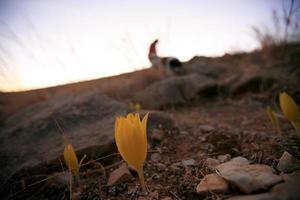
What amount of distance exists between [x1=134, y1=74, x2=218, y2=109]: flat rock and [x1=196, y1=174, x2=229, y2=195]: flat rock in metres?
2.51

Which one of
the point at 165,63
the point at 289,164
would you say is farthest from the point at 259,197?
the point at 165,63

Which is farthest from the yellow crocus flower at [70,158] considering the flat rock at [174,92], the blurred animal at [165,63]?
the blurred animal at [165,63]

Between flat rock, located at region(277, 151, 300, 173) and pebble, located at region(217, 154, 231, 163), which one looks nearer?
flat rock, located at region(277, 151, 300, 173)

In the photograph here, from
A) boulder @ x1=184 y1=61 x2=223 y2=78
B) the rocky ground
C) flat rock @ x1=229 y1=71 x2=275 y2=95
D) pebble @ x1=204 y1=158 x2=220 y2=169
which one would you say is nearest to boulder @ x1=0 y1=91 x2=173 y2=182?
the rocky ground

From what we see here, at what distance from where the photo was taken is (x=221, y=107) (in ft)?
9.76

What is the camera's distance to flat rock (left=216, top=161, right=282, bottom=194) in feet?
2.31

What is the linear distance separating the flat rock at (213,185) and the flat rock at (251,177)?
0.03 meters

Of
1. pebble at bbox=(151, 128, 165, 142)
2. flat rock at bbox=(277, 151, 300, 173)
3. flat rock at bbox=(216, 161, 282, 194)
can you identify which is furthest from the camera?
pebble at bbox=(151, 128, 165, 142)

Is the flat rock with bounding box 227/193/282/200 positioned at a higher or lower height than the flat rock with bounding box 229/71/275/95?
higher

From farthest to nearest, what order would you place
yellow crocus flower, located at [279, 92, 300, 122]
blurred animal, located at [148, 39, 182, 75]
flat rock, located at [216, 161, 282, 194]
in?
1. blurred animal, located at [148, 39, 182, 75]
2. yellow crocus flower, located at [279, 92, 300, 122]
3. flat rock, located at [216, 161, 282, 194]

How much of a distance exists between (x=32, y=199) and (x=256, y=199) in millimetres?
1024

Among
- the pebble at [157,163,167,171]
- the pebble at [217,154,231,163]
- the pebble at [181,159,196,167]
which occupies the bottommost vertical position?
the pebble at [157,163,167,171]

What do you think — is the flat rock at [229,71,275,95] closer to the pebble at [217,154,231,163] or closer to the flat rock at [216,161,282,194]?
the pebble at [217,154,231,163]

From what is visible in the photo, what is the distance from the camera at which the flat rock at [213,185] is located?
0.78 meters
